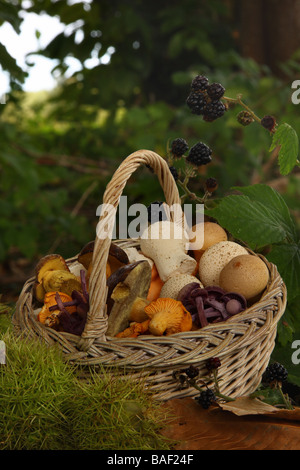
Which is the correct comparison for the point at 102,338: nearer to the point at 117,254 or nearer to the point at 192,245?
the point at 117,254

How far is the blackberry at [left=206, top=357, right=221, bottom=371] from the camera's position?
40.8 inches

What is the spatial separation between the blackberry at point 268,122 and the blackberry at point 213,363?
2.03 feet

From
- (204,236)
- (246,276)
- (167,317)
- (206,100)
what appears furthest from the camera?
(204,236)

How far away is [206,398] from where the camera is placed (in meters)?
1.03

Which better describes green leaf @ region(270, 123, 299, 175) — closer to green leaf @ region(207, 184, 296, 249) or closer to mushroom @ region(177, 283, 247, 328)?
green leaf @ region(207, 184, 296, 249)

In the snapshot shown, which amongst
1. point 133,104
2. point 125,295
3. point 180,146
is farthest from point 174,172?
point 133,104

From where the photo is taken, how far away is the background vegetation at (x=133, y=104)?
2.66 metres

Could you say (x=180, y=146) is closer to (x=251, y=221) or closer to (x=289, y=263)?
(x=251, y=221)

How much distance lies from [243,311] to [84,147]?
2869 millimetres

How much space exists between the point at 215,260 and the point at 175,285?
13cm

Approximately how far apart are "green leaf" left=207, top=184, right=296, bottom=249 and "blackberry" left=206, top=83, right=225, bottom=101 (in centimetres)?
25

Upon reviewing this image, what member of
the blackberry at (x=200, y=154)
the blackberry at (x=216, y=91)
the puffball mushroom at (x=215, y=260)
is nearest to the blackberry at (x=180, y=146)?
the blackberry at (x=200, y=154)

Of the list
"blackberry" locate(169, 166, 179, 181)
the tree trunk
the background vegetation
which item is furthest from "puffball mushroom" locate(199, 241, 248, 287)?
the tree trunk
